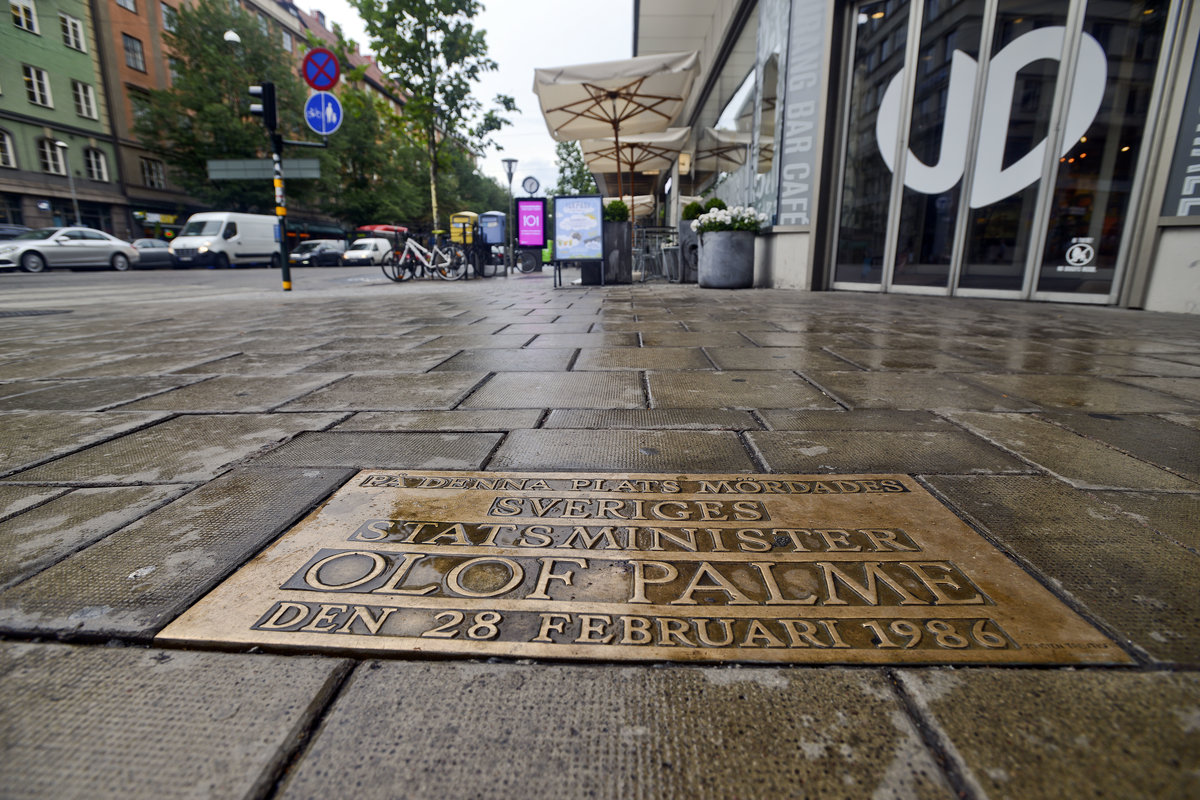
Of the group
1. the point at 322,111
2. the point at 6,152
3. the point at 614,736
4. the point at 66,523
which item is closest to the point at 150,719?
the point at 614,736

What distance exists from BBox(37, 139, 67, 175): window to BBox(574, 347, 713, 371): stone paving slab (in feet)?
107

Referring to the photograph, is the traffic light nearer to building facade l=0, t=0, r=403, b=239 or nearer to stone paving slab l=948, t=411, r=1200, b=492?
stone paving slab l=948, t=411, r=1200, b=492

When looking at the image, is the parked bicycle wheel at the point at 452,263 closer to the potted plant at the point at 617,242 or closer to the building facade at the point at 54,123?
the potted plant at the point at 617,242

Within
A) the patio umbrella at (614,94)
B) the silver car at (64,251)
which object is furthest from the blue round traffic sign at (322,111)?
the silver car at (64,251)

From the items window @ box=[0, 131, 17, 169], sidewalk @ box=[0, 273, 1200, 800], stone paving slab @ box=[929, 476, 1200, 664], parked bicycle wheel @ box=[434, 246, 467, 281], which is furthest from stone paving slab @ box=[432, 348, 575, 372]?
window @ box=[0, 131, 17, 169]

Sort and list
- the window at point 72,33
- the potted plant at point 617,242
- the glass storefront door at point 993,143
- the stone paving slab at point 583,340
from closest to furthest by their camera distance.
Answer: the stone paving slab at point 583,340
the glass storefront door at point 993,143
the potted plant at point 617,242
the window at point 72,33

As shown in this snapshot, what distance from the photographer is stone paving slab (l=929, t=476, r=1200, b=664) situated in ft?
3.56

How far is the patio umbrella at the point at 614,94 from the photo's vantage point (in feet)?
32.5

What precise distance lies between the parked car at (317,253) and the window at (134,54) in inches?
481

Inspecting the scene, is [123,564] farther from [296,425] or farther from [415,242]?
[415,242]

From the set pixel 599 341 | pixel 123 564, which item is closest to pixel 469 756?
pixel 123 564

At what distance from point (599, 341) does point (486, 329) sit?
4.18 ft

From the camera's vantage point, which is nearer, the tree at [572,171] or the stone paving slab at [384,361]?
the stone paving slab at [384,361]

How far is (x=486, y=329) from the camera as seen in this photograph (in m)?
5.28
